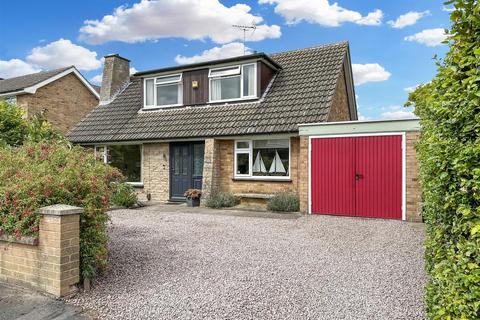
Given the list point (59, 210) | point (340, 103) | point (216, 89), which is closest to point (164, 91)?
point (216, 89)

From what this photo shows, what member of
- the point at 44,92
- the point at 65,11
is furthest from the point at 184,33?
the point at 44,92

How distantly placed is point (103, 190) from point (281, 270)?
8.98ft

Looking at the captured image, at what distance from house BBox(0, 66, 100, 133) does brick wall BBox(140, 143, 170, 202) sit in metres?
9.63

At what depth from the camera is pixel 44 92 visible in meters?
21.2

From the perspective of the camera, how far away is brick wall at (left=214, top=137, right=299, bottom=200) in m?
11.4

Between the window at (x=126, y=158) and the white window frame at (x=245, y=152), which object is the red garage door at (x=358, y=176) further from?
the window at (x=126, y=158)

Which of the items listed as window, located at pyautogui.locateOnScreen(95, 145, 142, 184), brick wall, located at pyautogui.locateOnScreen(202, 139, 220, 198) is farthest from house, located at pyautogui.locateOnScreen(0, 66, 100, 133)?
brick wall, located at pyautogui.locateOnScreen(202, 139, 220, 198)

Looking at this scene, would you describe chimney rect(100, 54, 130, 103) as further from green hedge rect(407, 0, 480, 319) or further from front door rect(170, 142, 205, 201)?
green hedge rect(407, 0, 480, 319)

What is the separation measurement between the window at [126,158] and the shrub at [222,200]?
4093 mm

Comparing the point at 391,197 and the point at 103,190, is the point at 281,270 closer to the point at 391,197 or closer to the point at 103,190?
the point at 103,190

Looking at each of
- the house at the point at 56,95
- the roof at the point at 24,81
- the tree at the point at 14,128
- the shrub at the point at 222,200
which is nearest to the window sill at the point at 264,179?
the shrub at the point at 222,200

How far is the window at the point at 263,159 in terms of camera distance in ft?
38.3

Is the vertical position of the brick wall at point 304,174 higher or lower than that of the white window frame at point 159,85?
lower

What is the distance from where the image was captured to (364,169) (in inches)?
376
